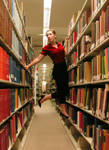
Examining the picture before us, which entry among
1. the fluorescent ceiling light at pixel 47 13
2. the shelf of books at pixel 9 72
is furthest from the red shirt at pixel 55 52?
the fluorescent ceiling light at pixel 47 13

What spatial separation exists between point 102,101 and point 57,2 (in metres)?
3.08

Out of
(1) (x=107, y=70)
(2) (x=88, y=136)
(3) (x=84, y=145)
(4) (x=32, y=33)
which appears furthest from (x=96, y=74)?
(4) (x=32, y=33)

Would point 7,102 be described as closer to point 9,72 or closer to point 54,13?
point 9,72

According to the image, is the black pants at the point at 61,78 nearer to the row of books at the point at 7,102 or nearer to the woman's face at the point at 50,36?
the woman's face at the point at 50,36

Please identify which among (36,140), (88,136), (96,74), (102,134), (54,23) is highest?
(54,23)

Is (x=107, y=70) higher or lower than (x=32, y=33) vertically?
lower

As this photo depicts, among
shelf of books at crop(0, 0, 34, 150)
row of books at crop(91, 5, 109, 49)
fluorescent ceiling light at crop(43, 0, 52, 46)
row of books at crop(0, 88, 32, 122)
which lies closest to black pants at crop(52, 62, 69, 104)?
shelf of books at crop(0, 0, 34, 150)

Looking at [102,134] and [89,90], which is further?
[89,90]

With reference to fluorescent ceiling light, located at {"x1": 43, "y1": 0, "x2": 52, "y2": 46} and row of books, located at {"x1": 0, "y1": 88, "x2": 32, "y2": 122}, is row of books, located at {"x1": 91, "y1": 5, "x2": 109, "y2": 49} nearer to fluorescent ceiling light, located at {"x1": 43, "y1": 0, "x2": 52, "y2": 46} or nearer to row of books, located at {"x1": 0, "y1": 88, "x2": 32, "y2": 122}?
row of books, located at {"x1": 0, "y1": 88, "x2": 32, "y2": 122}

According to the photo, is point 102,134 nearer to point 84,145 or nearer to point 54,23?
point 84,145

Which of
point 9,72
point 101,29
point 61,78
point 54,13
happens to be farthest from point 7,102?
point 54,13

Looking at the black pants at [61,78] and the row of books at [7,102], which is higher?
the black pants at [61,78]

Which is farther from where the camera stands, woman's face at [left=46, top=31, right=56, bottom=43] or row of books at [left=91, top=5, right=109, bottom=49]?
woman's face at [left=46, top=31, right=56, bottom=43]

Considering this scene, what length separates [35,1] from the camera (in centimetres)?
372
